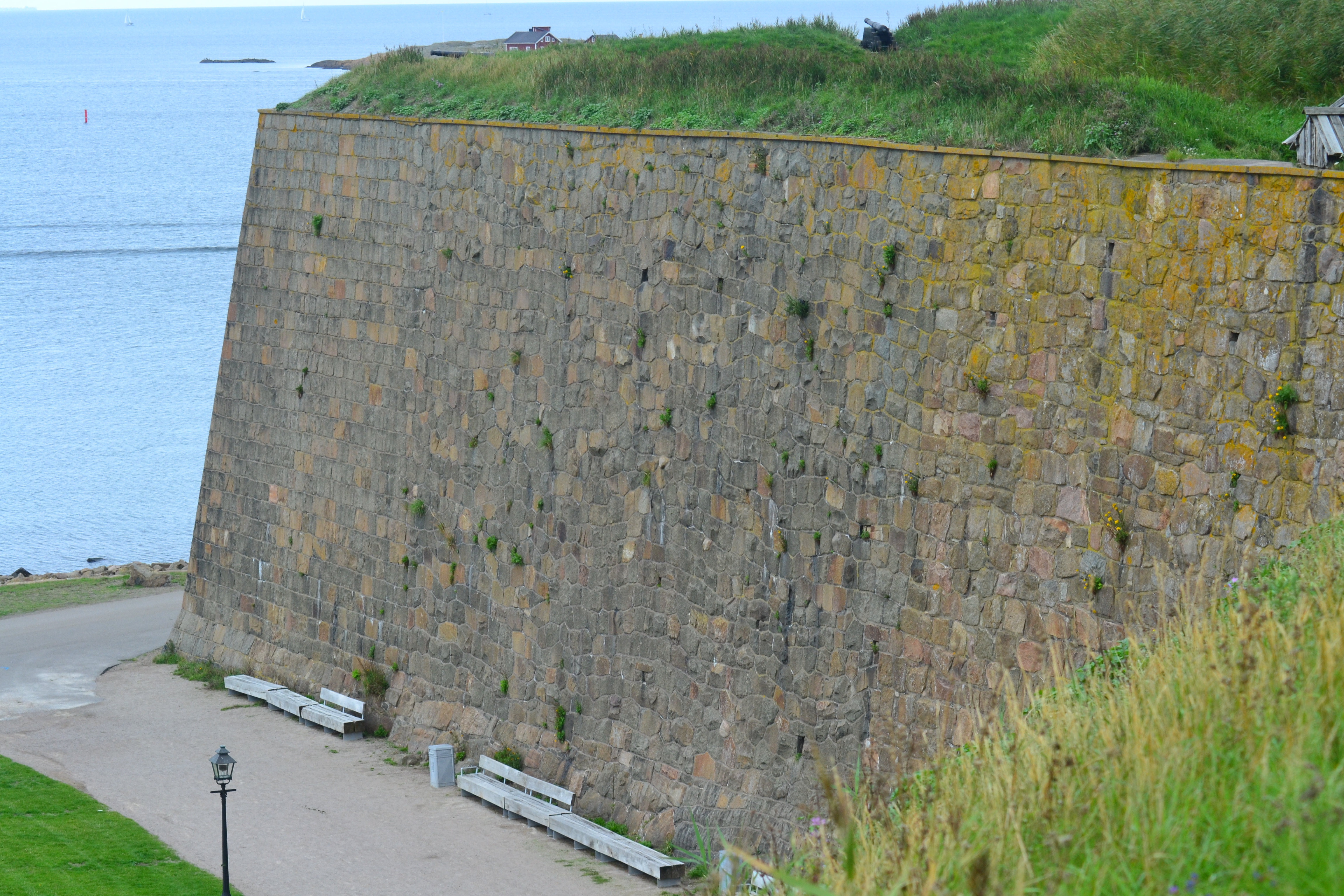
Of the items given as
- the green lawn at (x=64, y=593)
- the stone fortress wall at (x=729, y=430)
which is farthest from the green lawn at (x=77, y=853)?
the green lawn at (x=64, y=593)

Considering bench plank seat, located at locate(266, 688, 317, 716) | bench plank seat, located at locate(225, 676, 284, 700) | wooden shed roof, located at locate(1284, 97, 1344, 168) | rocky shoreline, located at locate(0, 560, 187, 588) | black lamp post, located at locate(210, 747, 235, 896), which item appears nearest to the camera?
wooden shed roof, located at locate(1284, 97, 1344, 168)

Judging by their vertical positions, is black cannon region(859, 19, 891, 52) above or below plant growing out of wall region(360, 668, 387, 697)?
above

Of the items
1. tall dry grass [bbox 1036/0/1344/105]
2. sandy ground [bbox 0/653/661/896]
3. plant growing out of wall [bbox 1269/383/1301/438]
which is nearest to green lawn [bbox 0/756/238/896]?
sandy ground [bbox 0/653/661/896]

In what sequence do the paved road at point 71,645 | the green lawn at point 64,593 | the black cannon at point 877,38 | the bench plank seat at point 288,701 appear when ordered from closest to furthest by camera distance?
the bench plank seat at point 288,701 < the black cannon at point 877,38 < the paved road at point 71,645 < the green lawn at point 64,593

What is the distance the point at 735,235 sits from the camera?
1298 cm

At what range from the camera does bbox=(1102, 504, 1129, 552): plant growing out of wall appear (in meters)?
10.0

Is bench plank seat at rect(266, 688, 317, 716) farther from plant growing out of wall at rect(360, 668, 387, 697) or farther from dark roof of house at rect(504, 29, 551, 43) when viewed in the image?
dark roof of house at rect(504, 29, 551, 43)

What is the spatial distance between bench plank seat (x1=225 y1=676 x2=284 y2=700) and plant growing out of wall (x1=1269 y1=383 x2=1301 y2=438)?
40.9 feet

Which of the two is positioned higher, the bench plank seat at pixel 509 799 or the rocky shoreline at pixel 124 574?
the bench plank seat at pixel 509 799

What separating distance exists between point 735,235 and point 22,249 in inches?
2768

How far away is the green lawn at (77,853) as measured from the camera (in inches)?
524

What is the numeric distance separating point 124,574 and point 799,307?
19654mm

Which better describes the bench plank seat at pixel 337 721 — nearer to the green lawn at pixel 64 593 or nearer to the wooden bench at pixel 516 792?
the wooden bench at pixel 516 792

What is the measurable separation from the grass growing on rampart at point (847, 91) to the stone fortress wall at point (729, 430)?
72 cm
